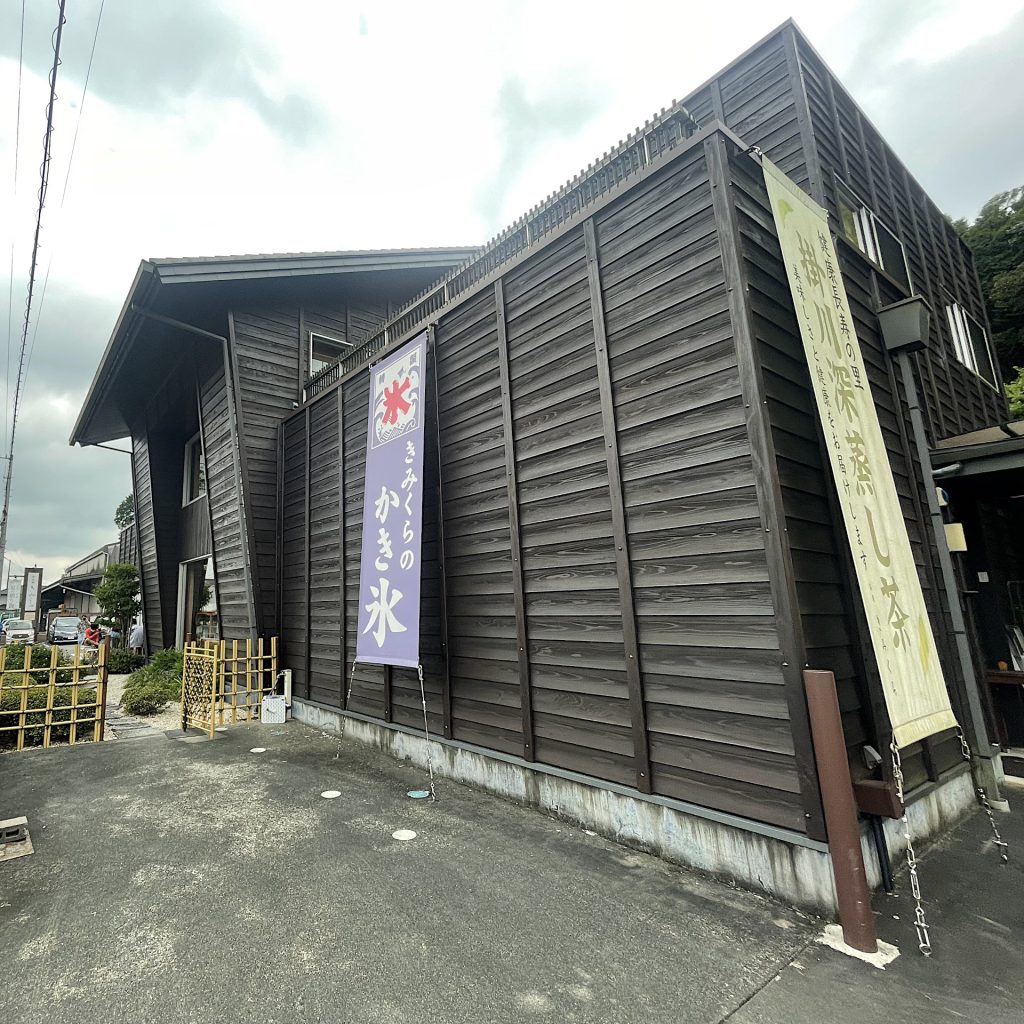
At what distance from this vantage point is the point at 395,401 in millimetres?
6148

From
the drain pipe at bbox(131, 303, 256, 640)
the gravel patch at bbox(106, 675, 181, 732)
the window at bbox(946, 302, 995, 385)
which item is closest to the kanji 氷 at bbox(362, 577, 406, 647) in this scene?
the drain pipe at bbox(131, 303, 256, 640)

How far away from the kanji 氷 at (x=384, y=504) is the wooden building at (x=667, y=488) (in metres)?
0.47

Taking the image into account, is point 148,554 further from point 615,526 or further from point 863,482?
point 863,482

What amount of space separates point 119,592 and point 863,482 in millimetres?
18855

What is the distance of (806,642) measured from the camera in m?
3.14

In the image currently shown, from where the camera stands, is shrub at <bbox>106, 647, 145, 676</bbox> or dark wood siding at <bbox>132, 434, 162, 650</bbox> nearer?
dark wood siding at <bbox>132, 434, 162, 650</bbox>

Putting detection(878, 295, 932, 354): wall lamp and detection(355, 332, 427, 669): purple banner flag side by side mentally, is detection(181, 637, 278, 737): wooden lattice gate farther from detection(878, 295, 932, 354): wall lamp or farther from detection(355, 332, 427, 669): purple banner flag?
detection(878, 295, 932, 354): wall lamp

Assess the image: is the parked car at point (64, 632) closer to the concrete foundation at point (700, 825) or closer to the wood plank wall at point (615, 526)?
the wood plank wall at point (615, 526)

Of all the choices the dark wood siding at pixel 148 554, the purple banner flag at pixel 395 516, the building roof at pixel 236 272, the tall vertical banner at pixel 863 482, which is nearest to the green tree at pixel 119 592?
the dark wood siding at pixel 148 554

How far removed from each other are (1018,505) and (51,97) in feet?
37.6

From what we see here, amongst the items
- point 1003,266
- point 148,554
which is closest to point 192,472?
point 148,554

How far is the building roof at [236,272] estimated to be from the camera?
29.4 feet

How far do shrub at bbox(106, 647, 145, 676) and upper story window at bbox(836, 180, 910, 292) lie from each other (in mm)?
18324

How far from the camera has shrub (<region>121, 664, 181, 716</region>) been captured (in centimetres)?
949
